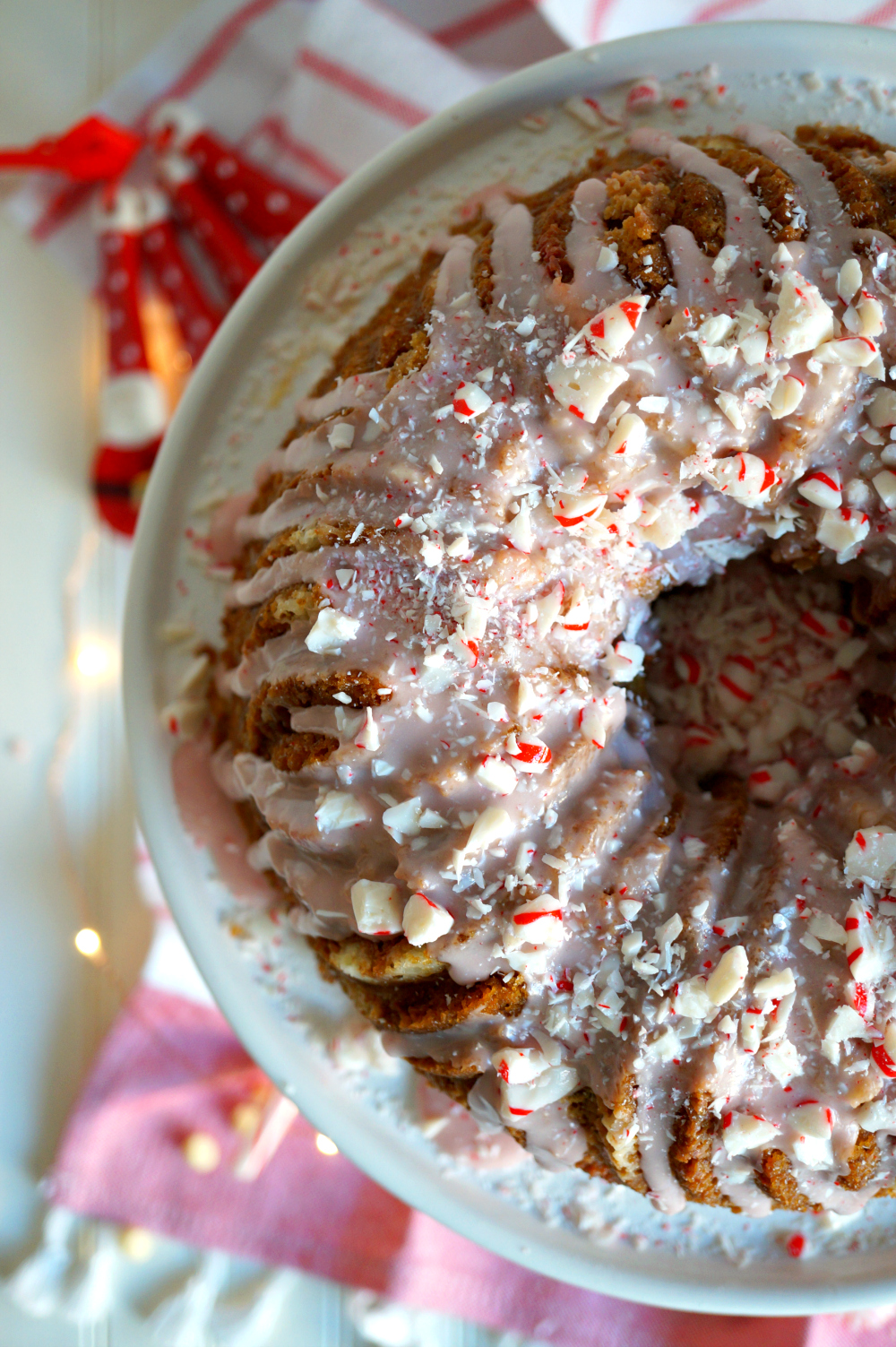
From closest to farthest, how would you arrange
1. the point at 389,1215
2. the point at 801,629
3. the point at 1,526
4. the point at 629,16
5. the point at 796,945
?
the point at 796,945 → the point at 801,629 → the point at 629,16 → the point at 389,1215 → the point at 1,526

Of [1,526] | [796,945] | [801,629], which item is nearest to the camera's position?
[796,945]

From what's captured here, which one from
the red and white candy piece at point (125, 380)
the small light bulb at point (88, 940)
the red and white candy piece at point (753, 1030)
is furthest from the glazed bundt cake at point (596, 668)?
the small light bulb at point (88, 940)

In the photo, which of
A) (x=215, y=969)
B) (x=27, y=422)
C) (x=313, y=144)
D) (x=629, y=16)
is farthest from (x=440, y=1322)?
(x=629, y=16)

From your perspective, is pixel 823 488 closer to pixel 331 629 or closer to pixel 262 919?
pixel 331 629

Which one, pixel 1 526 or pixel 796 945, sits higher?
pixel 1 526

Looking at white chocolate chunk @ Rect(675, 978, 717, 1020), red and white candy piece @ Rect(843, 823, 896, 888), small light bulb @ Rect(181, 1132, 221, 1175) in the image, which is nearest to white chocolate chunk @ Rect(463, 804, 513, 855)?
white chocolate chunk @ Rect(675, 978, 717, 1020)

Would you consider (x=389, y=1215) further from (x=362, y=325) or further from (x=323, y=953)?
(x=362, y=325)

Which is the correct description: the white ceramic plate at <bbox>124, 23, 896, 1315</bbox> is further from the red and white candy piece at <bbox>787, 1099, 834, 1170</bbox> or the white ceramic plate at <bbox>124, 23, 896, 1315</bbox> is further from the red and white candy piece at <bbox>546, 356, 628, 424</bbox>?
the red and white candy piece at <bbox>546, 356, 628, 424</bbox>

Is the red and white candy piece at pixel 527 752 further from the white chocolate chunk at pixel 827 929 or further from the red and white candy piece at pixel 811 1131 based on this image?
the red and white candy piece at pixel 811 1131
